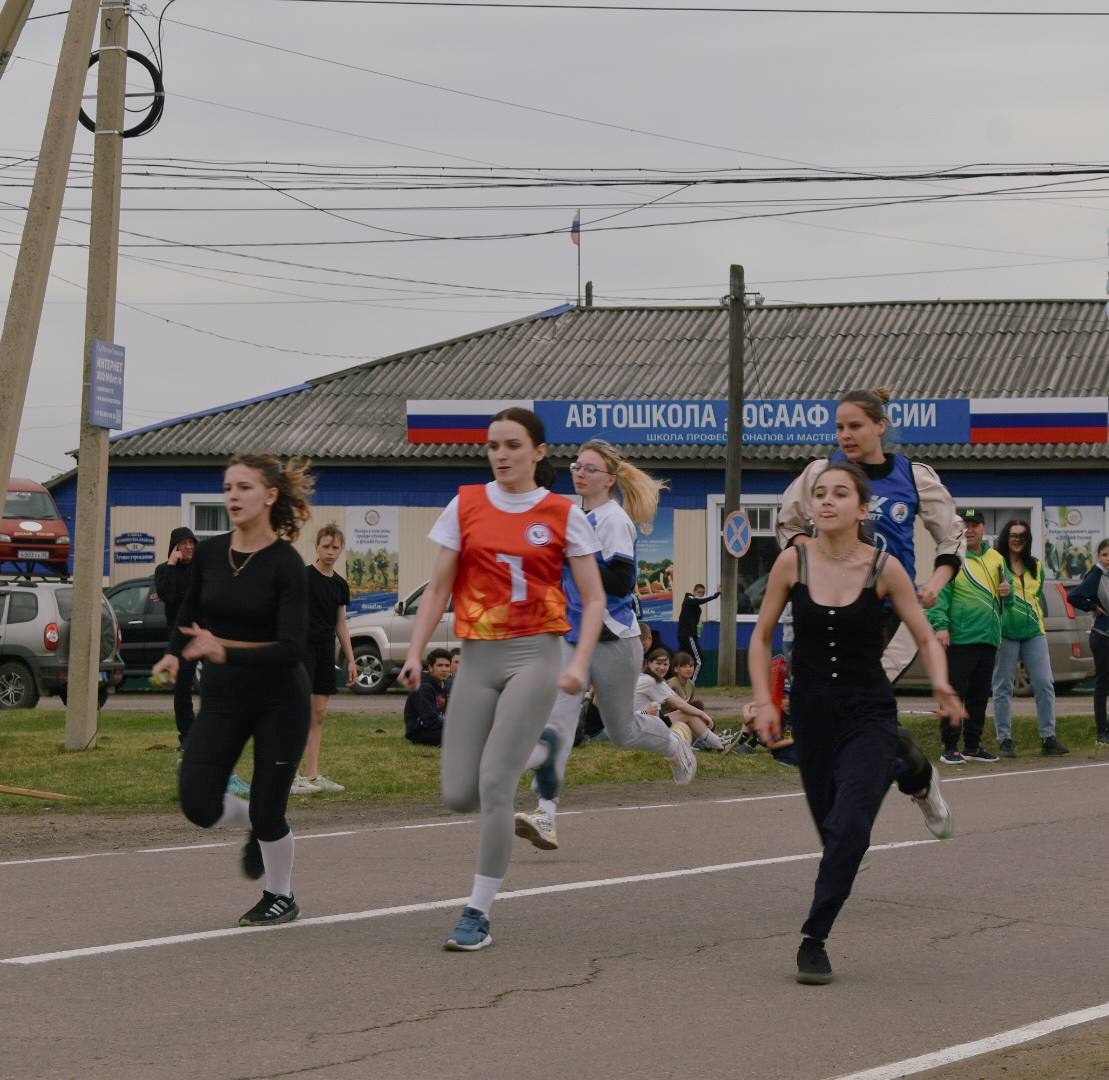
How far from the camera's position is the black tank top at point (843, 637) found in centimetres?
669

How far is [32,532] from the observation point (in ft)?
112

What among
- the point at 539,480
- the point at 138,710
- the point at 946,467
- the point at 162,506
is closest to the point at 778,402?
the point at 946,467

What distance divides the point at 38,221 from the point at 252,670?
6.96 metres

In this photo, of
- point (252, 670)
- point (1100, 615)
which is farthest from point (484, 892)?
point (1100, 615)

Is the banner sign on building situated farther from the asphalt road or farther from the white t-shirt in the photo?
the white t-shirt

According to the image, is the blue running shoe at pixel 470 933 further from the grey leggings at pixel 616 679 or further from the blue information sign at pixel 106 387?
the blue information sign at pixel 106 387

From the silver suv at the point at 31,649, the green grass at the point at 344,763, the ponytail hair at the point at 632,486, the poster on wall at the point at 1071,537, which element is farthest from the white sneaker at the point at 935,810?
the poster on wall at the point at 1071,537

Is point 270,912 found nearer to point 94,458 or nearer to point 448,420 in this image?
point 94,458

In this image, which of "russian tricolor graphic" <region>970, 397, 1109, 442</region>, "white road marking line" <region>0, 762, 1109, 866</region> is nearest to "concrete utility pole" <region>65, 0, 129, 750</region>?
"white road marking line" <region>0, 762, 1109, 866</region>

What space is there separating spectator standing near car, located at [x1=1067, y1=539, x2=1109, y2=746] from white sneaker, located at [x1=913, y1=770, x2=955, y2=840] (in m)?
9.78

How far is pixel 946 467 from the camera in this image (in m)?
33.4

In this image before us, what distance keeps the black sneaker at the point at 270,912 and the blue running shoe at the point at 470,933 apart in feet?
2.58

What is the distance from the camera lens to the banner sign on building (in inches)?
1284

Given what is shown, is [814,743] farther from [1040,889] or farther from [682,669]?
[682,669]
